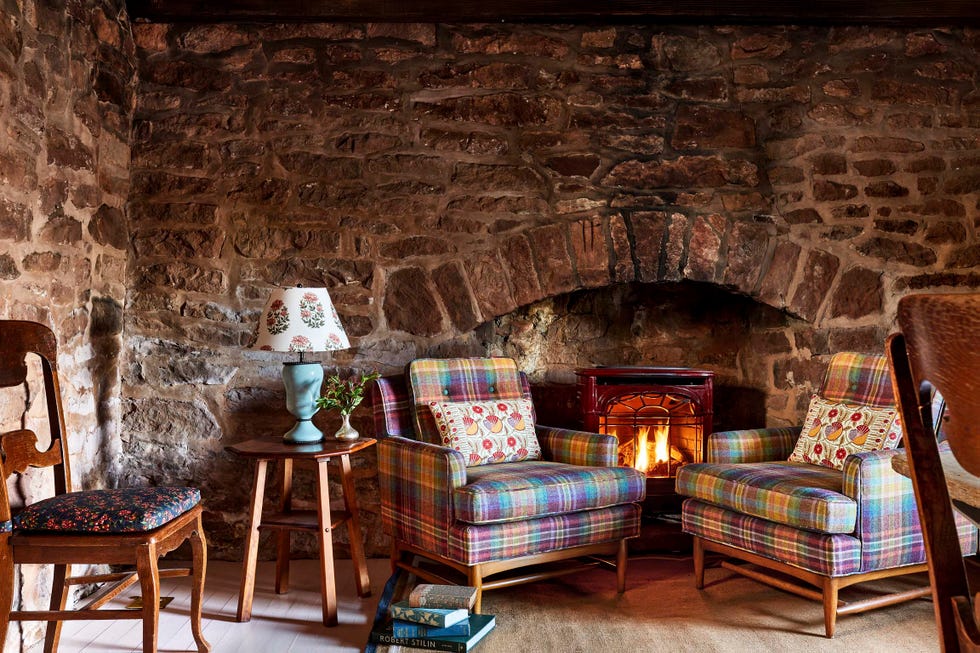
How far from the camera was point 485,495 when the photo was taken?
2.81 metres

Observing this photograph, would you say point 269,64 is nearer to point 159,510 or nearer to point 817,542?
point 159,510

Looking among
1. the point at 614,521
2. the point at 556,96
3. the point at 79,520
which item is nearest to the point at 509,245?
the point at 556,96

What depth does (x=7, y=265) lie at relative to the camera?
275cm

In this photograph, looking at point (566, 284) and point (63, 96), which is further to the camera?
point (566, 284)

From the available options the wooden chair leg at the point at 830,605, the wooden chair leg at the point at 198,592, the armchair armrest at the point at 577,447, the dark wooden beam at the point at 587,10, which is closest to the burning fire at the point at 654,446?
the armchair armrest at the point at 577,447

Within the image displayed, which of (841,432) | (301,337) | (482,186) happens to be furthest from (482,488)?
(482,186)

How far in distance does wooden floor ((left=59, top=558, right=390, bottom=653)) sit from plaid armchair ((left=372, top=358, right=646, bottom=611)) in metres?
0.33

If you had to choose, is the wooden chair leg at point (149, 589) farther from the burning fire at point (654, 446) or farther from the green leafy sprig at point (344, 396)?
the burning fire at point (654, 446)

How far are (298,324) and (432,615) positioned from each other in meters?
1.21

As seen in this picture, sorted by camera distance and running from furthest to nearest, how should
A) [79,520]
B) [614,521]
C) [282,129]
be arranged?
[282,129] → [614,521] → [79,520]

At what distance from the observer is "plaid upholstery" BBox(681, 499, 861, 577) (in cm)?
269

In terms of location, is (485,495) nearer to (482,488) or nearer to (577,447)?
(482,488)

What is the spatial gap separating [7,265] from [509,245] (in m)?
2.01

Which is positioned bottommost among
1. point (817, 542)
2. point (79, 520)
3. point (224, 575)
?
point (224, 575)
